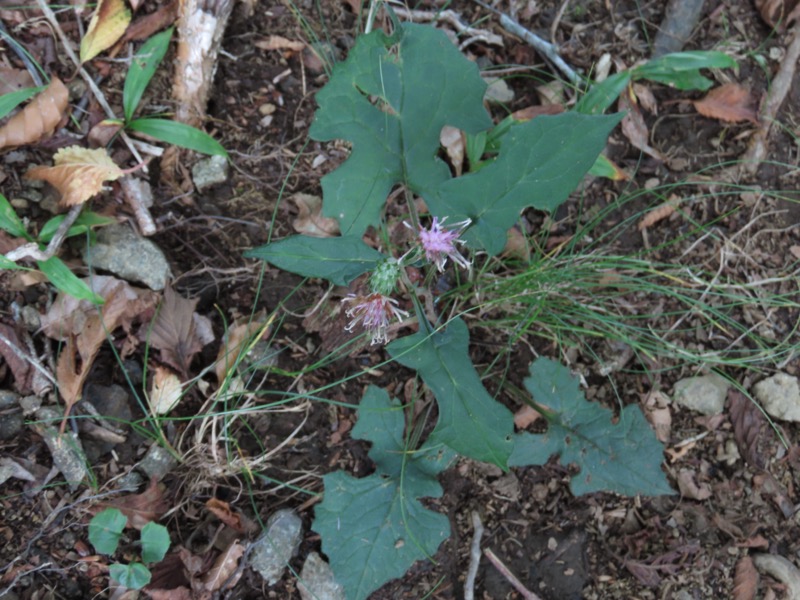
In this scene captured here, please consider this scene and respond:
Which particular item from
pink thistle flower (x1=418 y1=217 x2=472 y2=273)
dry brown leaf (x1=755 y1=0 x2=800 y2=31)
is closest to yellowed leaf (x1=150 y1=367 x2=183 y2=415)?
pink thistle flower (x1=418 y1=217 x2=472 y2=273)

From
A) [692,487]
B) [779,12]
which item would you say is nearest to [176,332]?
[692,487]

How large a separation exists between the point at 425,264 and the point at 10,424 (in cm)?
140

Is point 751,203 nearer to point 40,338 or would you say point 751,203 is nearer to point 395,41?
point 395,41

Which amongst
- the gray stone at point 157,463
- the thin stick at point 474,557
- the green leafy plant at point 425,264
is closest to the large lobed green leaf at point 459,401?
the green leafy plant at point 425,264

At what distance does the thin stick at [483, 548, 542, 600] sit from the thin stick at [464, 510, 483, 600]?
42mm

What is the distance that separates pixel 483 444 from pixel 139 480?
1.18 metres

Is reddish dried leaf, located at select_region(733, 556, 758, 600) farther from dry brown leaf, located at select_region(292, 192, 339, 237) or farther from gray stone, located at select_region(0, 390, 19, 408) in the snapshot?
gray stone, located at select_region(0, 390, 19, 408)

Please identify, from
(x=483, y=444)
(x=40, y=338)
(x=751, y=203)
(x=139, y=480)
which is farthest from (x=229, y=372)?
(x=751, y=203)

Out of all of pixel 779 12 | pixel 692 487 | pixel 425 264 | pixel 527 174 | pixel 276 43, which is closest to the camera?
pixel 527 174

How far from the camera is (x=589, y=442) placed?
7.27 ft

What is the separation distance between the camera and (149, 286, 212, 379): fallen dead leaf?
7.32 ft

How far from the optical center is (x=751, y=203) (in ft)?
8.77

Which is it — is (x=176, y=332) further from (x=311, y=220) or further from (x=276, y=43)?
(x=276, y=43)

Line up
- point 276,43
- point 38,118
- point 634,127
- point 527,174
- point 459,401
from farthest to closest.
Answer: point 634,127
point 276,43
point 38,118
point 527,174
point 459,401
